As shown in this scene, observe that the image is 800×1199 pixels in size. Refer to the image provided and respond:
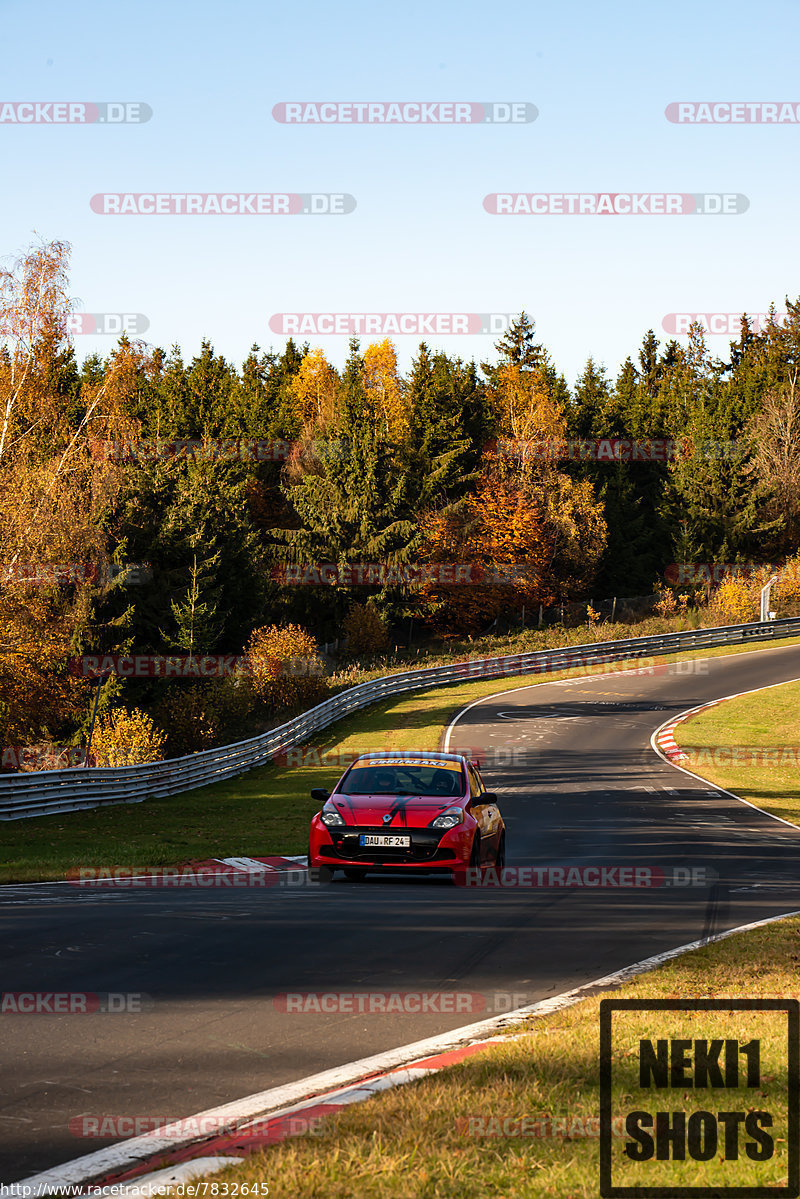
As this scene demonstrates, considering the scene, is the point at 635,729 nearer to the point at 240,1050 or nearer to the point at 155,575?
the point at 155,575

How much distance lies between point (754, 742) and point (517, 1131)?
3512 cm

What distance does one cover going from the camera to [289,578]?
6650 cm

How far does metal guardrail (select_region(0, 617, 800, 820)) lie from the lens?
2555cm

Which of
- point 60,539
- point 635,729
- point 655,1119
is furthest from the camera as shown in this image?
point 635,729

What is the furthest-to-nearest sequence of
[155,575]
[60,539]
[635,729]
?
[155,575] < [635,729] < [60,539]

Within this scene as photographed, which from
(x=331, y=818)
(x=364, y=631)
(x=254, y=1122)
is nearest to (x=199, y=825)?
(x=331, y=818)

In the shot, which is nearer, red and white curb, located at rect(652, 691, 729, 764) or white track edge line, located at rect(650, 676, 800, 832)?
white track edge line, located at rect(650, 676, 800, 832)

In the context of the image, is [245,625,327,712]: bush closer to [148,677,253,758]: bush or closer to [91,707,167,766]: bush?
[148,677,253,758]: bush

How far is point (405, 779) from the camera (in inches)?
570

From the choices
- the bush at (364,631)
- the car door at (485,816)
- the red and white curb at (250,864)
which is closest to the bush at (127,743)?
the red and white curb at (250,864)

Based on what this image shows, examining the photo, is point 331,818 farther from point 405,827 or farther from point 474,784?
point 474,784

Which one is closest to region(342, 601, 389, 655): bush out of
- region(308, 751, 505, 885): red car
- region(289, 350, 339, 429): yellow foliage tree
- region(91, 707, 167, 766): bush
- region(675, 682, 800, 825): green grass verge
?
region(675, 682, 800, 825): green grass verge

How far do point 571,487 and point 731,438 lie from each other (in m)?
19.5

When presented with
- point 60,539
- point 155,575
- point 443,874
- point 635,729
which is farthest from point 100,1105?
point 155,575
